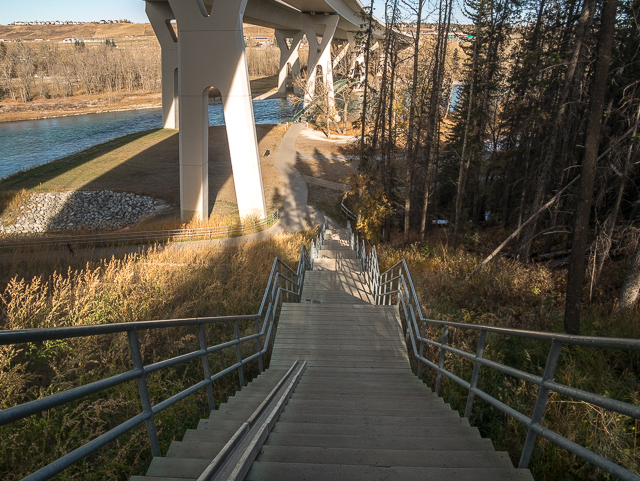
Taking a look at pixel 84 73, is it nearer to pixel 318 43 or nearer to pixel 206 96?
pixel 318 43

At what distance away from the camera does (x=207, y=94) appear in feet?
62.2

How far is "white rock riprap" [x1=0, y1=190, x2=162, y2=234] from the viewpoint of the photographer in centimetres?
2061

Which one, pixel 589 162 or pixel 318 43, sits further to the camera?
pixel 318 43

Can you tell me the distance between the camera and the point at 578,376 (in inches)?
173

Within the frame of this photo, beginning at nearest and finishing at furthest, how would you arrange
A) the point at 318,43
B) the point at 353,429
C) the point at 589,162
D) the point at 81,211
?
the point at 353,429, the point at 589,162, the point at 81,211, the point at 318,43

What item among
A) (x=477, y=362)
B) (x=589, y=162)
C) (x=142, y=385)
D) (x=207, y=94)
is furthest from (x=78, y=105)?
(x=477, y=362)

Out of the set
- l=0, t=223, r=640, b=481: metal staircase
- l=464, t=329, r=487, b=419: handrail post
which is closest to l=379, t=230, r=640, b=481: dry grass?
l=0, t=223, r=640, b=481: metal staircase

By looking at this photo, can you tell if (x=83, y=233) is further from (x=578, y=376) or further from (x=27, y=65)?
(x=27, y=65)

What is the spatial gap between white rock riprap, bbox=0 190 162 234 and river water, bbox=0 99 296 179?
33.9 ft

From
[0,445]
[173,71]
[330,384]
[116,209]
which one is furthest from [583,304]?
[173,71]

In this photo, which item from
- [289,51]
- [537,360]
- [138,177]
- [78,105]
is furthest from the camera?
[78,105]

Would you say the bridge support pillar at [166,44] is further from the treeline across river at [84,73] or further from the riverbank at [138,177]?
the treeline across river at [84,73]

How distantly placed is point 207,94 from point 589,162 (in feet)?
54.0

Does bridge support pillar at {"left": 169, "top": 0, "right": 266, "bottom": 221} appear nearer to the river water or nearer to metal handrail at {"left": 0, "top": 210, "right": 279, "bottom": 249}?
metal handrail at {"left": 0, "top": 210, "right": 279, "bottom": 249}
